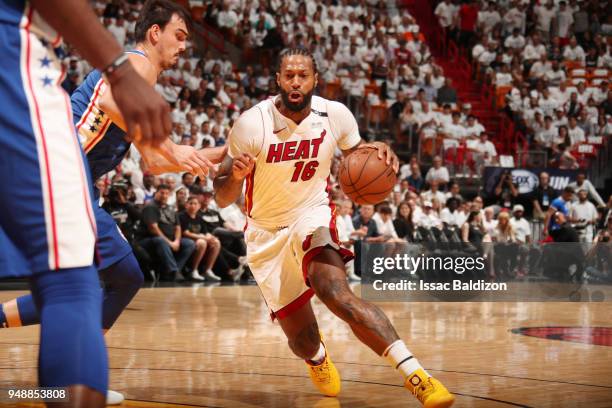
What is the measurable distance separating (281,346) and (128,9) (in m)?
13.3

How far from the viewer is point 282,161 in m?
5.50

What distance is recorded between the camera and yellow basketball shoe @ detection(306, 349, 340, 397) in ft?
17.1

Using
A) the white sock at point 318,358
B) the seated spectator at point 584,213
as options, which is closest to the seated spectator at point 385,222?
the seated spectator at point 584,213

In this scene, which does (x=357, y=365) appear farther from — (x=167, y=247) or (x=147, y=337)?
(x=167, y=247)

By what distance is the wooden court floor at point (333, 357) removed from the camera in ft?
16.5

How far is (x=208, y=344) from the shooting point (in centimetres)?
729

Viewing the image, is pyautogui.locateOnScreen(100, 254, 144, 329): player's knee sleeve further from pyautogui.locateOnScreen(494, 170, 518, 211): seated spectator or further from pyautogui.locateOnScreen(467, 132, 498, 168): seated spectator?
pyautogui.locateOnScreen(467, 132, 498, 168): seated spectator

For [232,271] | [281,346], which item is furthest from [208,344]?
[232,271]

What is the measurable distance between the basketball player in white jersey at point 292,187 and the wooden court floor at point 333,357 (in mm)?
393

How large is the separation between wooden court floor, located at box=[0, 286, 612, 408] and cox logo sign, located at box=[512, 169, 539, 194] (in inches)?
307

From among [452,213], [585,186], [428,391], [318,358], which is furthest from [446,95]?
[428,391]

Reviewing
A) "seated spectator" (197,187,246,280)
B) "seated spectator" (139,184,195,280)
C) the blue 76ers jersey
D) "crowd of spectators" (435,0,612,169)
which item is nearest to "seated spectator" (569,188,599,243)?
"crowd of spectators" (435,0,612,169)

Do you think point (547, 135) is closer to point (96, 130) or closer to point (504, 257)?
point (504, 257)

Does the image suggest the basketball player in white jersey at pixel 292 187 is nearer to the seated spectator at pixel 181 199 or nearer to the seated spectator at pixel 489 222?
the seated spectator at pixel 181 199
